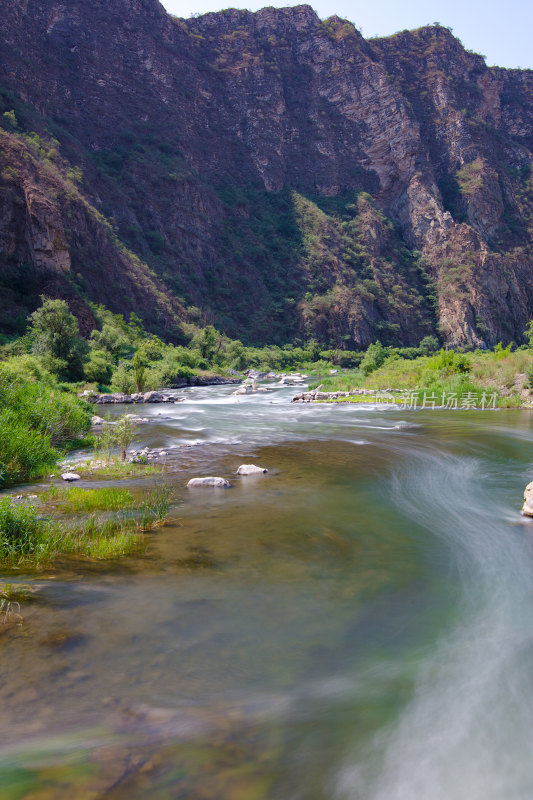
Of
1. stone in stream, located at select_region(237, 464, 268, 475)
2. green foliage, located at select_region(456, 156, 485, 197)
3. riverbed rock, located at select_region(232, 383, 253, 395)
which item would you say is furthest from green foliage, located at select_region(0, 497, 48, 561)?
green foliage, located at select_region(456, 156, 485, 197)

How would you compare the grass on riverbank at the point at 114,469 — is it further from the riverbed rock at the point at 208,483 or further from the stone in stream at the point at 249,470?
the stone in stream at the point at 249,470

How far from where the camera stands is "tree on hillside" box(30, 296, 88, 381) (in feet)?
117

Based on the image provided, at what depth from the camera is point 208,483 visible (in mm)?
9906

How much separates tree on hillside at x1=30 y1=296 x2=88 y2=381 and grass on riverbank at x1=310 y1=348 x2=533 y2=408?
866 inches

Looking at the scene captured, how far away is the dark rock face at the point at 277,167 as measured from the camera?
257ft

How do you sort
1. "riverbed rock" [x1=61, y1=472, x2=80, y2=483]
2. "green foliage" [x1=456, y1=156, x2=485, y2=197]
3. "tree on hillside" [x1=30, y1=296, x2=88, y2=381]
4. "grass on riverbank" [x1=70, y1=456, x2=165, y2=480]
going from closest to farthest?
"riverbed rock" [x1=61, y1=472, x2=80, y2=483] → "grass on riverbank" [x1=70, y1=456, x2=165, y2=480] → "tree on hillside" [x1=30, y1=296, x2=88, y2=381] → "green foliage" [x1=456, y1=156, x2=485, y2=197]

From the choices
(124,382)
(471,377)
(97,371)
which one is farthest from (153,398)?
(471,377)

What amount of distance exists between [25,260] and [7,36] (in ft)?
178

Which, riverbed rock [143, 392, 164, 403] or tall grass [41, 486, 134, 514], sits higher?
riverbed rock [143, 392, 164, 403]

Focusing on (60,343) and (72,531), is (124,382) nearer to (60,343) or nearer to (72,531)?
(60,343)

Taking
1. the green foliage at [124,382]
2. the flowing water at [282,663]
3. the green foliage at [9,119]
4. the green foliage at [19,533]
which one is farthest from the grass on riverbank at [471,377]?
the green foliage at [9,119]

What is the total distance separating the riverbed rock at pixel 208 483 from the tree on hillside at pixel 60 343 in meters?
28.7

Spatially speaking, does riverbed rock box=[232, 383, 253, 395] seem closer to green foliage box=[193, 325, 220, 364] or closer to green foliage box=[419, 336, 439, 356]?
green foliage box=[193, 325, 220, 364]

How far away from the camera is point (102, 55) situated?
9512 centimetres
